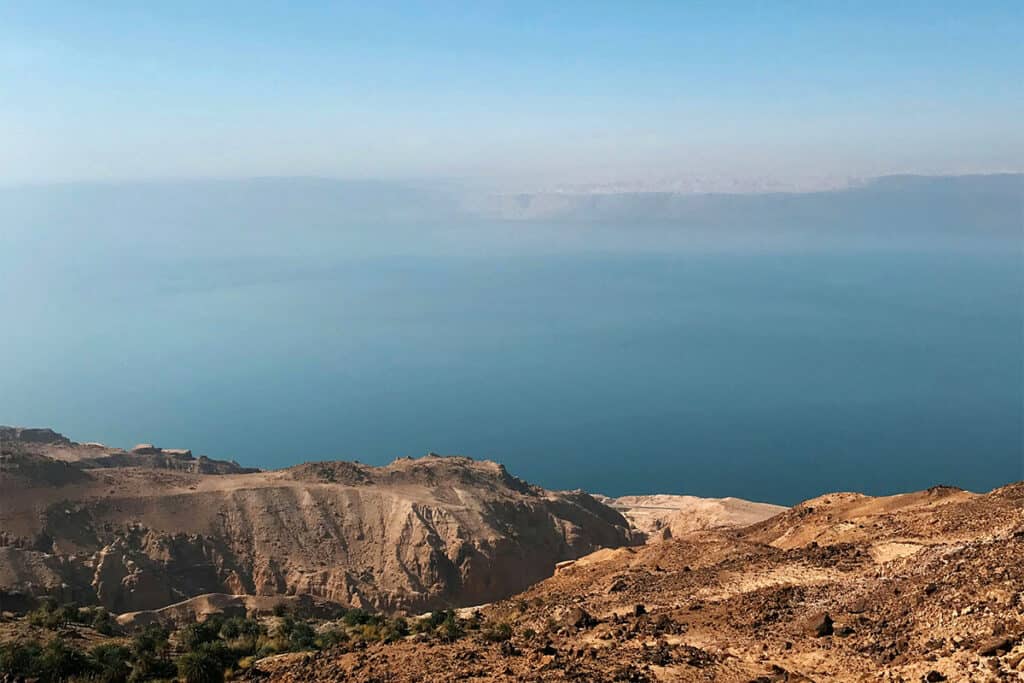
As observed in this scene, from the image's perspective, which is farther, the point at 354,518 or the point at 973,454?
the point at 973,454

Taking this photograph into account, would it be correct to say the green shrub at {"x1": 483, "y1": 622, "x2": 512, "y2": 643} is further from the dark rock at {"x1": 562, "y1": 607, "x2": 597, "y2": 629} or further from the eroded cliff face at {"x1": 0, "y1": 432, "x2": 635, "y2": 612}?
the eroded cliff face at {"x1": 0, "y1": 432, "x2": 635, "y2": 612}

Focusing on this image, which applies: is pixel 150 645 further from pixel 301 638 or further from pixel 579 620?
pixel 579 620

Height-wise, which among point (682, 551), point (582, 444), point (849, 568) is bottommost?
point (582, 444)

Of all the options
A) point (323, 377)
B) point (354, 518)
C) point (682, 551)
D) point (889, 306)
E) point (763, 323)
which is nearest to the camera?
point (682, 551)

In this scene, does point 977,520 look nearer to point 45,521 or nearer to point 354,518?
point 354,518

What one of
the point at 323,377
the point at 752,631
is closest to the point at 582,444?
the point at 323,377

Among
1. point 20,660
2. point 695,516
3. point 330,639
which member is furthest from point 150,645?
point 695,516

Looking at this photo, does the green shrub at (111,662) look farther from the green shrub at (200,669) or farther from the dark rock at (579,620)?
the dark rock at (579,620)

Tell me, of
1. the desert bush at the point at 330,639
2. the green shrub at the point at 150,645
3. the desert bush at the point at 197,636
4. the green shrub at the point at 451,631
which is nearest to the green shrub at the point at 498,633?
the green shrub at the point at 451,631
